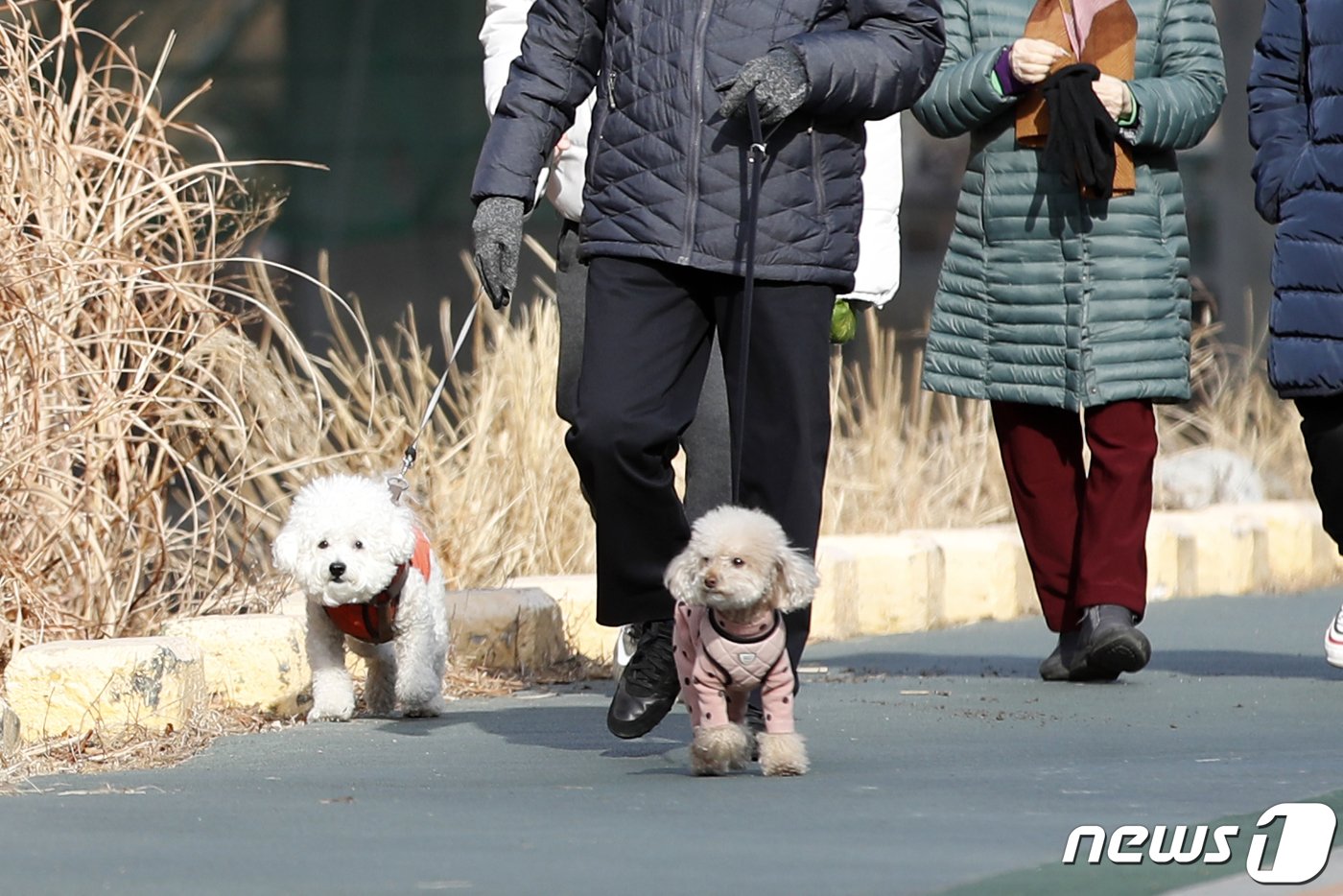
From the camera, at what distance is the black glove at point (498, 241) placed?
17.9 ft

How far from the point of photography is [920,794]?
4.77 metres

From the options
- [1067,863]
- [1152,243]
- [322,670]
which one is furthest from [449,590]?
[1067,863]

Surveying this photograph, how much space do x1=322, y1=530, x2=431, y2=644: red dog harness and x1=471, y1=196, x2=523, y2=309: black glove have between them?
3.99 feet

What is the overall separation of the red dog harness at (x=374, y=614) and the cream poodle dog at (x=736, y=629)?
152 centimetres

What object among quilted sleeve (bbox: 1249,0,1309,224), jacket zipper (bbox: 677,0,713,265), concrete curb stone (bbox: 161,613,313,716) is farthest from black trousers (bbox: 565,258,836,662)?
quilted sleeve (bbox: 1249,0,1309,224)

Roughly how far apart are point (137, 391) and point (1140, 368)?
262 centimetres

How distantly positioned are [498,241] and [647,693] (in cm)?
100

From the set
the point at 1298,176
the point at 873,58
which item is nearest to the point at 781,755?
the point at 873,58

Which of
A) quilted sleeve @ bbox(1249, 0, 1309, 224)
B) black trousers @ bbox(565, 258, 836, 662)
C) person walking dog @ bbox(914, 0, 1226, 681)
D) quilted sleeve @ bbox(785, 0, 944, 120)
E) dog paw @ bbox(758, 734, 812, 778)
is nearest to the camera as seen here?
dog paw @ bbox(758, 734, 812, 778)

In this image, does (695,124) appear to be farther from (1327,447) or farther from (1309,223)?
(1327,447)

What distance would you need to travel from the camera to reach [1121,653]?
6660 millimetres

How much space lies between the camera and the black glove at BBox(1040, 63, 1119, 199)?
21.7 ft

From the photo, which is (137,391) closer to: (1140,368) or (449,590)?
(449,590)

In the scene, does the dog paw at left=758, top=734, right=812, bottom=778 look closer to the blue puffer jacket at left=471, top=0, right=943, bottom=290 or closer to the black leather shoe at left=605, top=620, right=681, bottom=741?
the black leather shoe at left=605, top=620, right=681, bottom=741
